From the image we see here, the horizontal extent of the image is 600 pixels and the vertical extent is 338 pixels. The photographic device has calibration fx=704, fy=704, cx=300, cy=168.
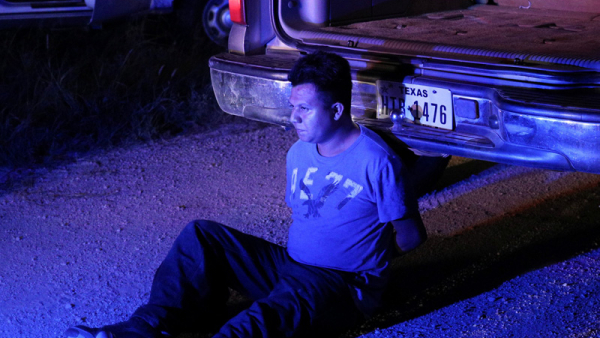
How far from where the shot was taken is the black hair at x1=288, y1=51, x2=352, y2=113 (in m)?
2.59

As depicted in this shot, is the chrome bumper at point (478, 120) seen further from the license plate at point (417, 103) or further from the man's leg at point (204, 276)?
the man's leg at point (204, 276)

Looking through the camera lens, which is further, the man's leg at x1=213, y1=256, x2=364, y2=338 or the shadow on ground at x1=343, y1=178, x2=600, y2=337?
the shadow on ground at x1=343, y1=178, x2=600, y2=337

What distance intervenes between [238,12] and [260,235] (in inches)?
47.8

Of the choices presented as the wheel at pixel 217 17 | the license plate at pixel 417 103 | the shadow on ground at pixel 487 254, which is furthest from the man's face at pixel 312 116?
the wheel at pixel 217 17

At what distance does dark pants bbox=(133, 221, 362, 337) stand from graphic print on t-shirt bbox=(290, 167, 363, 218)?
0.77 ft

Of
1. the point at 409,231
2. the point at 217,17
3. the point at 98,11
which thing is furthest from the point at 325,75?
the point at 217,17

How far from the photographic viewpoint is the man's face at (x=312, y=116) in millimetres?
2592

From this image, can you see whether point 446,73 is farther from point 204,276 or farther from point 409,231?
point 204,276

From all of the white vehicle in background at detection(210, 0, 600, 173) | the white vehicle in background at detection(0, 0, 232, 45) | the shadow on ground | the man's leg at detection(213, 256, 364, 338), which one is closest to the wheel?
the white vehicle in background at detection(0, 0, 232, 45)

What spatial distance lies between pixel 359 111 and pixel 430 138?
407 mm

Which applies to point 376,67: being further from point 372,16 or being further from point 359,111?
point 372,16

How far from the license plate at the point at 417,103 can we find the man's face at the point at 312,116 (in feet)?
2.14

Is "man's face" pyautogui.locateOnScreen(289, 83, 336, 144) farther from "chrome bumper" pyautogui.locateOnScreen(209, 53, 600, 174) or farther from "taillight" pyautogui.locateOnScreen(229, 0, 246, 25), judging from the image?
→ "taillight" pyautogui.locateOnScreen(229, 0, 246, 25)

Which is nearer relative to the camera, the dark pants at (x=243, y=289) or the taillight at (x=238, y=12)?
the dark pants at (x=243, y=289)
